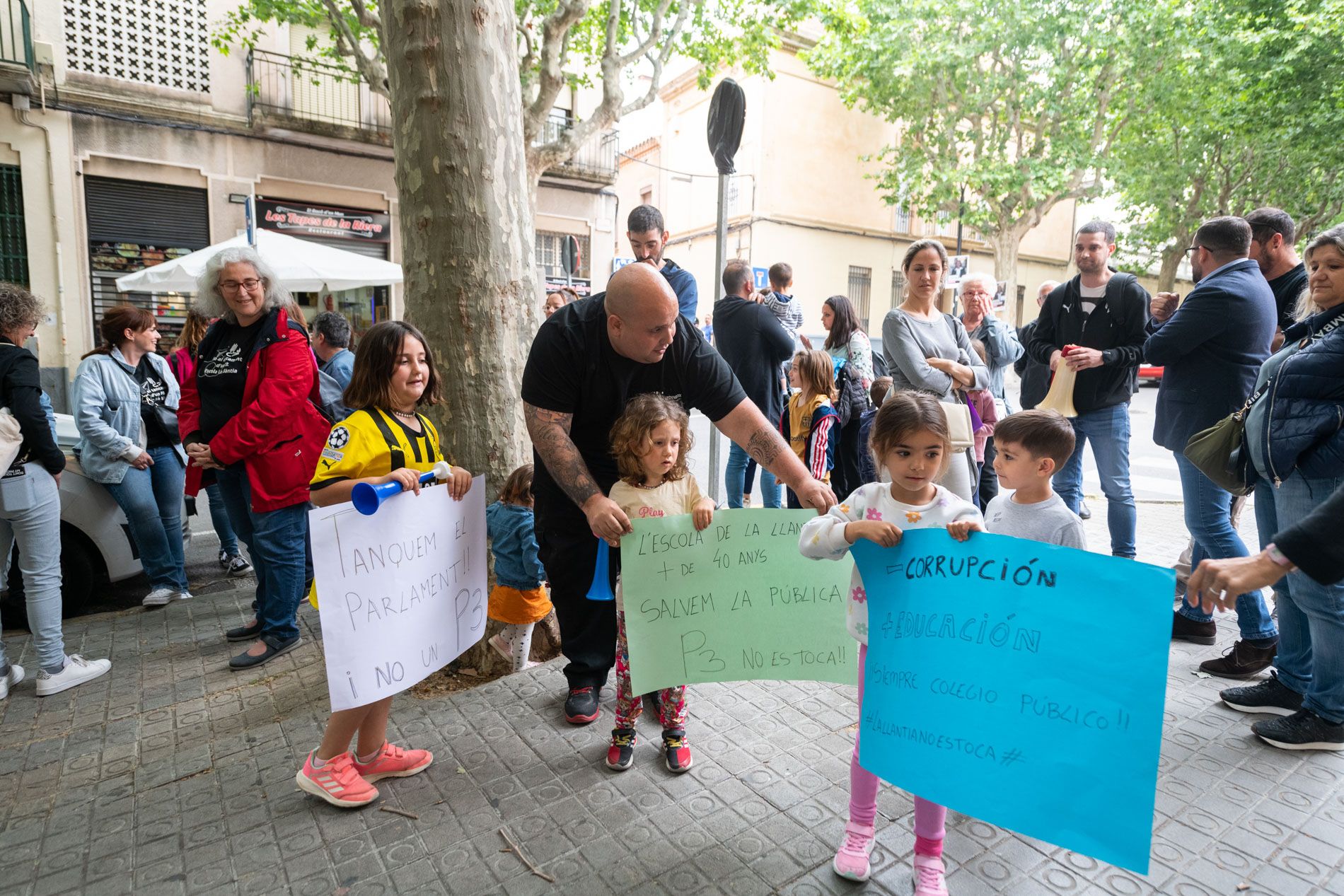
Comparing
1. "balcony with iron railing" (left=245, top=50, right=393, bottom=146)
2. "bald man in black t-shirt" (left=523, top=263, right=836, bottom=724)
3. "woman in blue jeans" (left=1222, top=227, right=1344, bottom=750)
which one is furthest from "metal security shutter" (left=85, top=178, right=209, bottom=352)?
"woman in blue jeans" (left=1222, top=227, right=1344, bottom=750)

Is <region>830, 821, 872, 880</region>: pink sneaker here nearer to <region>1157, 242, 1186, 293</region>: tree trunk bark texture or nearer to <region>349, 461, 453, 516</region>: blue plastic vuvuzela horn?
<region>349, 461, 453, 516</region>: blue plastic vuvuzela horn

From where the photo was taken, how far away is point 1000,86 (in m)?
20.7

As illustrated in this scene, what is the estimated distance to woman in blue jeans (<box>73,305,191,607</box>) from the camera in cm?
488

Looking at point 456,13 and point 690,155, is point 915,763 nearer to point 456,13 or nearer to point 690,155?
point 456,13

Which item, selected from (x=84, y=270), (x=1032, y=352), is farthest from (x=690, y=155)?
(x=1032, y=352)

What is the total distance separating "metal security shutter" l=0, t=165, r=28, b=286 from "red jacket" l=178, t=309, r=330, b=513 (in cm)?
1271

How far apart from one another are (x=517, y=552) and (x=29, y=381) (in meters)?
2.36

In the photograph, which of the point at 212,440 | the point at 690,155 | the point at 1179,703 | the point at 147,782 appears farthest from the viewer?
the point at 690,155

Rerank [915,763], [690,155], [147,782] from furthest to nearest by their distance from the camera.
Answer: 1. [690,155]
2. [147,782]
3. [915,763]

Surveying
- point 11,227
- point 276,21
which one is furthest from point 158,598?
point 276,21

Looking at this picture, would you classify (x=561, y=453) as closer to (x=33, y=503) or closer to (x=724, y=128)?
(x=33, y=503)

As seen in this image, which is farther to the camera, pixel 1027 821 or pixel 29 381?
pixel 29 381

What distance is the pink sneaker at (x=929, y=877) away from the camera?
7.25 feet

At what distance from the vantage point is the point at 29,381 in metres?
3.60
